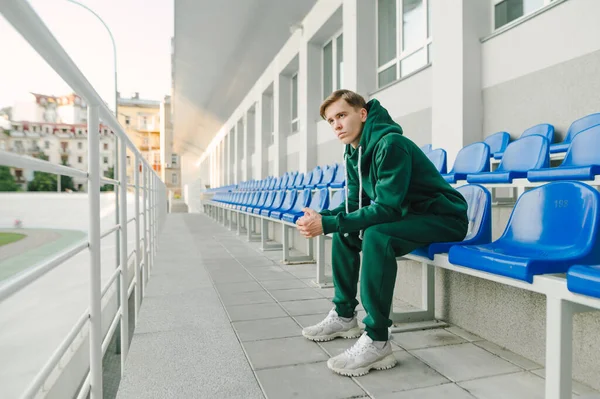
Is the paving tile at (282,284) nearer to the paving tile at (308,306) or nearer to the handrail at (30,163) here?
the paving tile at (308,306)

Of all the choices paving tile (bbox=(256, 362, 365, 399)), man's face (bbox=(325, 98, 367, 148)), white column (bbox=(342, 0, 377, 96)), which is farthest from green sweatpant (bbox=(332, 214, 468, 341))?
white column (bbox=(342, 0, 377, 96))

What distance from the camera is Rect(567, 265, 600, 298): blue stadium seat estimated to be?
103cm

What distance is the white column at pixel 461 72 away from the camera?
352cm

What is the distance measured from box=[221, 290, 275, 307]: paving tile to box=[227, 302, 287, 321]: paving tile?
9 centimetres

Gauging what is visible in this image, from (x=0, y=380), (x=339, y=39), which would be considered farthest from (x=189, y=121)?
(x=0, y=380)

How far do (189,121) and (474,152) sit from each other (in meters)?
19.2

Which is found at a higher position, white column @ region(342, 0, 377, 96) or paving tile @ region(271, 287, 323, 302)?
white column @ region(342, 0, 377, 96)

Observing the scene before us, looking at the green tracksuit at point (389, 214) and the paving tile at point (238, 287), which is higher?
the green tracksuit at point (389, 214)

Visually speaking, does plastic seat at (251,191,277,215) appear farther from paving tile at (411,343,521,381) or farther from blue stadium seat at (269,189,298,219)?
paving tile at (411,343,521,381)

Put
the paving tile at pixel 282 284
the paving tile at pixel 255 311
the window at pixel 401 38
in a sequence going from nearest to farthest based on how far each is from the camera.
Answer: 1. the paving tile at pixel 255 311
2. the paving tile at pixel 282 284
3. the window at pixel 401 38

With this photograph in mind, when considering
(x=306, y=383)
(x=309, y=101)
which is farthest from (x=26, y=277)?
(x=309, y=101)

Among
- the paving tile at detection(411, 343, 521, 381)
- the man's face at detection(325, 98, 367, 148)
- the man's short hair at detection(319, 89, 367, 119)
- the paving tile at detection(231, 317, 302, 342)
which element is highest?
the man's short hair at detection(319, 89, 367, 119)

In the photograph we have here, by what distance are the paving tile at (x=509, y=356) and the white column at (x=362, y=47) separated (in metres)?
4.11

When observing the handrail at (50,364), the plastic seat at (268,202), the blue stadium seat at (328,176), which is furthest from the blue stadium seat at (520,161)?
the plastic seat at (268,202)
